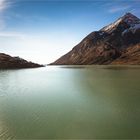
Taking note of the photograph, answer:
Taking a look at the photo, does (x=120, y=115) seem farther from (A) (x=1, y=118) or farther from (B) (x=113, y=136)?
(A) (x=1, y=118)

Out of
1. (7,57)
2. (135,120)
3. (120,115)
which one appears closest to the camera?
(135,120)

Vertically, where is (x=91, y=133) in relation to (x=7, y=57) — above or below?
below

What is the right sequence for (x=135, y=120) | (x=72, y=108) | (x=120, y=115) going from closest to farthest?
1. (x=135, y=120)
2. (x=120, y=115)
3. (x=72, y=108)

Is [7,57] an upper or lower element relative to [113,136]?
upper

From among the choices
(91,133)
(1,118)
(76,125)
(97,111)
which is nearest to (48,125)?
(76,125)

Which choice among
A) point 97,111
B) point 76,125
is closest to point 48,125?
point 76,125

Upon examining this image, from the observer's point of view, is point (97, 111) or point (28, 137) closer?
point (28, 137)

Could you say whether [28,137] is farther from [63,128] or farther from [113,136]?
[113,136]

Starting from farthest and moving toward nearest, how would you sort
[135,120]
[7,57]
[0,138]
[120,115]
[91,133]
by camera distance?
[7,57] → [120,115] → [135,120] → [91,133] → [0,138]

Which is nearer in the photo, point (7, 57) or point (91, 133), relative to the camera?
point (91, 133)
